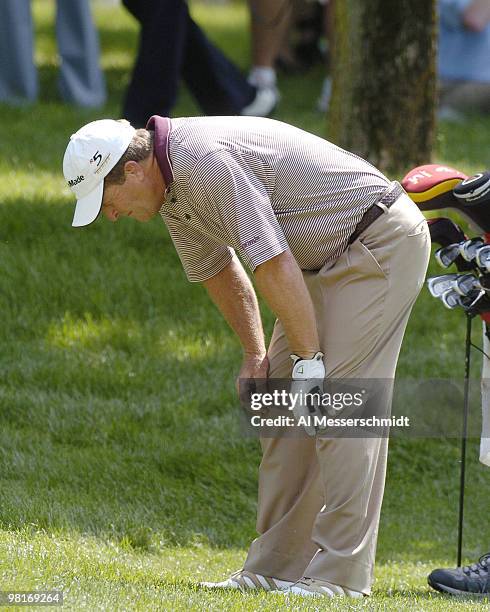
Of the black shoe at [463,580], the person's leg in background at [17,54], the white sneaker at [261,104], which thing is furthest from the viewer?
the person's leg in background at [17,54]

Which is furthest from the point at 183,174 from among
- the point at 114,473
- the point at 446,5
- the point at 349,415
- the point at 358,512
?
the point at 446,5

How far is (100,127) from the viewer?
3984 millimetres

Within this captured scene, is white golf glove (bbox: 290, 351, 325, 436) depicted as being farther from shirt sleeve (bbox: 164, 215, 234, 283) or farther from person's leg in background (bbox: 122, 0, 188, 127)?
person's leg in background (bbox: 122, 0, 188, 127)

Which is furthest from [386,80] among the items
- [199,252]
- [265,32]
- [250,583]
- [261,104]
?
[250,583]

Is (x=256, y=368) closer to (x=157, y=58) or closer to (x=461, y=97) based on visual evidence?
(x=157, y=58)

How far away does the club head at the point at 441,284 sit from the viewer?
4488 millimetres

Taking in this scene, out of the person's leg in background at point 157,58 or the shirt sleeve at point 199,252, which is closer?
the shirt sleeve at point 199,252

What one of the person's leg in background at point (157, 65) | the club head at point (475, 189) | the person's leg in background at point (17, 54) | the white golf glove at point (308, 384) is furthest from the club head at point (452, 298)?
the person's leg in background at point (17, 54)

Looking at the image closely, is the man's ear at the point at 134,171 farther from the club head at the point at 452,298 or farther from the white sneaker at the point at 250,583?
the white sneaker at the point at 250,583

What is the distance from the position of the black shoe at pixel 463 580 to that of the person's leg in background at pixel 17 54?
20.4ft

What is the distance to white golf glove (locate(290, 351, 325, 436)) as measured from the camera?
4031mm

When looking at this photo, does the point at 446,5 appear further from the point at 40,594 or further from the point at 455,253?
the point at 40,594

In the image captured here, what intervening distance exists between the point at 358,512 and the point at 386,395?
425mm

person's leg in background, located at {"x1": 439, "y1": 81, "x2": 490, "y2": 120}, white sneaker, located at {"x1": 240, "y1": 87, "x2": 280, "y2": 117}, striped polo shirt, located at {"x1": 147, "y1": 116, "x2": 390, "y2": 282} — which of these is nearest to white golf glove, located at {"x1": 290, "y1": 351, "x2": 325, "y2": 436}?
striped polo shirt, located at {"x1": 147, "y1": 116, "x2": 390, "y2": 282}
